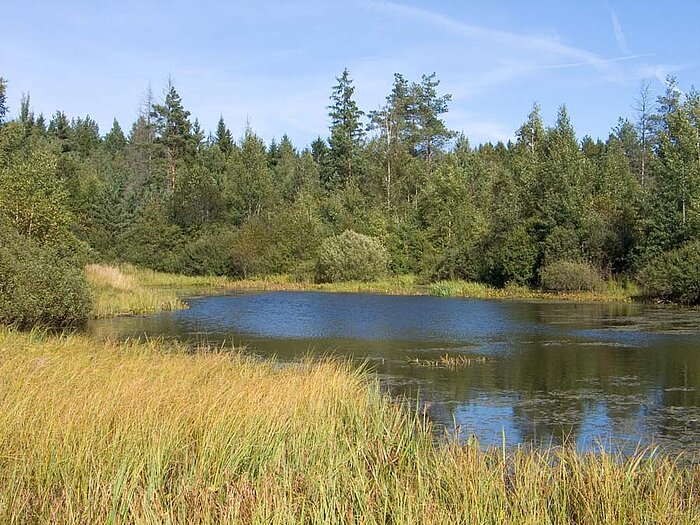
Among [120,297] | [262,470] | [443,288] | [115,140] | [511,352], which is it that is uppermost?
[115,140]

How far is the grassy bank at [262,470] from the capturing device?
5168 mm

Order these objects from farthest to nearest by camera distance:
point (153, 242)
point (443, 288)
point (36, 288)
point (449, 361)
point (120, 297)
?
point (153, 242) → point (443, 288) → point (120, 297) → point (36, 288) → point (449, 361)

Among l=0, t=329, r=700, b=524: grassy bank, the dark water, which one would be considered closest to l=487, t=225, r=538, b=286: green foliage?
the dark water

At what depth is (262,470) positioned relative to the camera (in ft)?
19.8

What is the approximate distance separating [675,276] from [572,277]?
20.6 feet

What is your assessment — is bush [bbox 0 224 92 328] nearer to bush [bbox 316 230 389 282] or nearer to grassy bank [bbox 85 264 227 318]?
grassy bank [bbox 85 264 227 318]

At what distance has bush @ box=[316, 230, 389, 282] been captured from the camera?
4647 centimetres

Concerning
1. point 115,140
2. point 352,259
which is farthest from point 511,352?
point 115,140

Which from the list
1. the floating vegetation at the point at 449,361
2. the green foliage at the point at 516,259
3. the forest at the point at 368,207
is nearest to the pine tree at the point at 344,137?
the forest at the point at 368,207

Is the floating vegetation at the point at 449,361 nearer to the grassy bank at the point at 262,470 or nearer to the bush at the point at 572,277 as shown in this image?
the grassy bank at the point at 262,470

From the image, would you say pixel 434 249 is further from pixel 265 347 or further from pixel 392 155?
pixel 265 347

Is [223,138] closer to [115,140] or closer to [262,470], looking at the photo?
[115,140]

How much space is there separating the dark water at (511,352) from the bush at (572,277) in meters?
3.61

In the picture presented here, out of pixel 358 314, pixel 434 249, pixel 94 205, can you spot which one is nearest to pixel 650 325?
pixel 358 314
